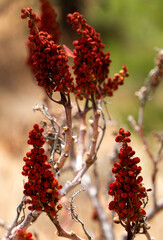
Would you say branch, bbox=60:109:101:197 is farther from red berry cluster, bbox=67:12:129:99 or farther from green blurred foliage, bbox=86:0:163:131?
green blurred foliage, bbox=86:0:163:131

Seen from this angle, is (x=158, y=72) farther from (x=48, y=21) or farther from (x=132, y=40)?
(x=132, y=40)

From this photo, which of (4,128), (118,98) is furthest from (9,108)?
(118,98)

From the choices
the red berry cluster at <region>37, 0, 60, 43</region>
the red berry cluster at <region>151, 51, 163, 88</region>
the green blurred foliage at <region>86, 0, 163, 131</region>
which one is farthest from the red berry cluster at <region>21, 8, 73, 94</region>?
the green blurred foliage at <region>86, 0, 163, 131</region>

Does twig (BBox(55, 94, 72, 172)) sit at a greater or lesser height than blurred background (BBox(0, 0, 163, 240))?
lesser

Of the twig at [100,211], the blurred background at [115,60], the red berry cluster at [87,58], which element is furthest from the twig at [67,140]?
the blurred background at [115,60]

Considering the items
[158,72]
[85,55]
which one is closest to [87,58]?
[85,55]

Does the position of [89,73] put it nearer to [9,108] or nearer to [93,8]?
[9,108]
